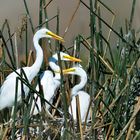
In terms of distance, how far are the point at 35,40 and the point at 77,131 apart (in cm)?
99

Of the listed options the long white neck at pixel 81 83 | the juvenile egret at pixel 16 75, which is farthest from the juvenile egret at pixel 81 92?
the juvenile egret at pixel 16 75

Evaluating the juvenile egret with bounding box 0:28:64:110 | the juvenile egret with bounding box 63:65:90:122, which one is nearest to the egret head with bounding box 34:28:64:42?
the juvenile egret with bounding box 0:28:64:110

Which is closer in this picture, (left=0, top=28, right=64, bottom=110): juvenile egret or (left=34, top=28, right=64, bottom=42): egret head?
(left=0, top=28, right=64, bottom=110): juvenile egret

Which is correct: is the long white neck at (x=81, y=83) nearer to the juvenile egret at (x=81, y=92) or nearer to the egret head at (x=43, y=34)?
the juvenile egret at (x=81, y=92)

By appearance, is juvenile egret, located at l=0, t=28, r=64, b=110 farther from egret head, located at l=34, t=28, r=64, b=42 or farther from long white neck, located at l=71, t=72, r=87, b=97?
long white neck, located at l=71, t=72, r=87, b=97

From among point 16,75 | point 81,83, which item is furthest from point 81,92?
point 16,75

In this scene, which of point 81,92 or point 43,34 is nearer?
point 81,92

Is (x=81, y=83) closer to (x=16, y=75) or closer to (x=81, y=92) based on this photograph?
(x=81, y=92)

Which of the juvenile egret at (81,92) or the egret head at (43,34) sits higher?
the egret head at (43,34)

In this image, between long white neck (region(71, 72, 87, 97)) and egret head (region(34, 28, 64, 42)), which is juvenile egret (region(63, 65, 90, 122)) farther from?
egret head (region(34, 28, 64, 42))

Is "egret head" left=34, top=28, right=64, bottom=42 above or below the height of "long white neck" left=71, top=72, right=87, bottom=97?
above

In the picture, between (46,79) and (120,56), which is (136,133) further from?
(46,79)

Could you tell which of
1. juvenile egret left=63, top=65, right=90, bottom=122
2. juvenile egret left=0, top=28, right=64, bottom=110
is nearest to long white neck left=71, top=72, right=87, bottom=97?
juvenile egret left=63, top=65, right=90, bottom=122

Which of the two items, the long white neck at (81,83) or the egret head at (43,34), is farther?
the egret head at (43,34)
